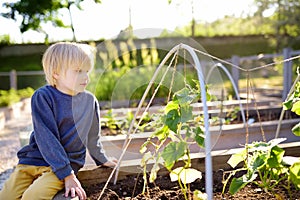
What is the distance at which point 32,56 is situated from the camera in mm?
13227

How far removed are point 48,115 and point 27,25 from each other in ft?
16.8

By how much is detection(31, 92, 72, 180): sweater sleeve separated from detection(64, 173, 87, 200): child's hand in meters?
0.03

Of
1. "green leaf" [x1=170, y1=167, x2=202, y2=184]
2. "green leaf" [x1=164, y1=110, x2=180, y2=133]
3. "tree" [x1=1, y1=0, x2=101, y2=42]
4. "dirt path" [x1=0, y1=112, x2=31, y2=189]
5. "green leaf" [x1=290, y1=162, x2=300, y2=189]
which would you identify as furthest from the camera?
"tree" [x1=1, y1=0, x2=101, y2=42]

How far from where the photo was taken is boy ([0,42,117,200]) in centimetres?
183

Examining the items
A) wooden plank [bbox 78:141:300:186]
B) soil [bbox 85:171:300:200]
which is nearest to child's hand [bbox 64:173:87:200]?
soil [bbox 85:171:300:200]

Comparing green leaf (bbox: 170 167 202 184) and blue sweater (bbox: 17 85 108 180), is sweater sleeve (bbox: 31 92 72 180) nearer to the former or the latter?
blue sweater (bbox: 17 85 108 180)

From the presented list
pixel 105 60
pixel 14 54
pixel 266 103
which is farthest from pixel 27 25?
pixel 14 54

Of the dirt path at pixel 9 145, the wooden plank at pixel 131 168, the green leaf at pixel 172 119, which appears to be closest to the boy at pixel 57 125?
the wooden plank at pixel 131 168

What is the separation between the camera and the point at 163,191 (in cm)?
201

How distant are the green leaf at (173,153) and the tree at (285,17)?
43.4 ft

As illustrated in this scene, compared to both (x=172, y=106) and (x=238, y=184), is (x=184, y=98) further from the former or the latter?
(x=238, y=184)

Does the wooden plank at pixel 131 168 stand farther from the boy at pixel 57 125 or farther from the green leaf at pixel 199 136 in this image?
the green leaf at pixel 199 136

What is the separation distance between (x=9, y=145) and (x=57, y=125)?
111 inches

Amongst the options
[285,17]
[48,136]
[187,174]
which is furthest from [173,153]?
[285,17]
